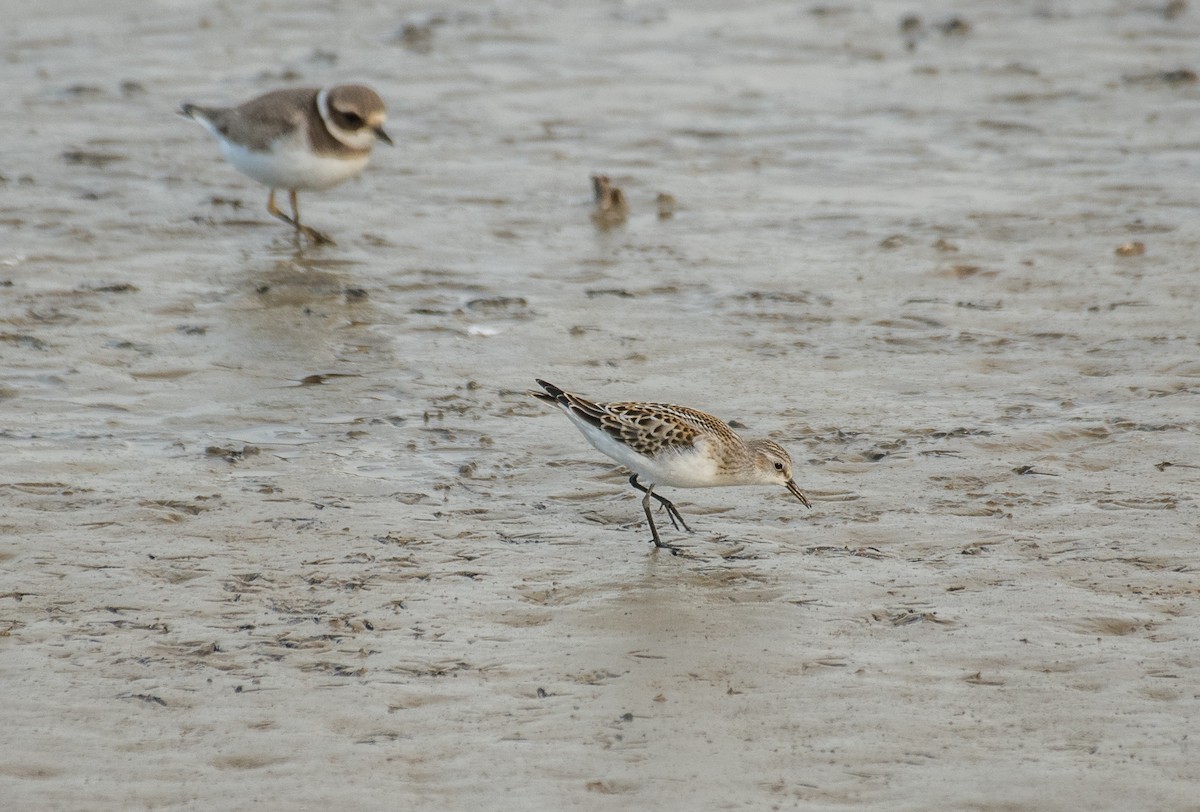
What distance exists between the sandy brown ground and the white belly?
45cm

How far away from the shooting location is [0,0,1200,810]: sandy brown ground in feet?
18.8

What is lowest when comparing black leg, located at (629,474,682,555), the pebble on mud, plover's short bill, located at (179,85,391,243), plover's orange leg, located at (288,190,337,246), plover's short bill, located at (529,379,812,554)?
black leg, located at (629,474,682,555)

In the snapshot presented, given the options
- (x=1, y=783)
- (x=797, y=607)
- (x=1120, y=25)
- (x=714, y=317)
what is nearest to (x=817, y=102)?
(x=1120, y=25)

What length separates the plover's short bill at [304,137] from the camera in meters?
11.5

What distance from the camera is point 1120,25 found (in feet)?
56.5

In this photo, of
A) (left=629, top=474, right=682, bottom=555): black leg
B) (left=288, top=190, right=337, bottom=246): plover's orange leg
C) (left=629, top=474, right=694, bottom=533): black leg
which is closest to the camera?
(left=629, top=474, right=682, bottom=555): black leg

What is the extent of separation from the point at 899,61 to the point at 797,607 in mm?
10660

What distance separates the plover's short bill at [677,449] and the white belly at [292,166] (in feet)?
15.3

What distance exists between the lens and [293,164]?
37.7 feet

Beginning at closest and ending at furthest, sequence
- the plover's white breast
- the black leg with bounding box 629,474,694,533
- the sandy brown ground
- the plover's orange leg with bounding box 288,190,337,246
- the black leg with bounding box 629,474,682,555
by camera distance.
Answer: the sandy brown ground < the black leg with bounding box 629,474,682,555 < the black leg with bounding box 629,474,694,533 < the plover's white breast < the plover's orange leg with bounding box 288,190,337,246

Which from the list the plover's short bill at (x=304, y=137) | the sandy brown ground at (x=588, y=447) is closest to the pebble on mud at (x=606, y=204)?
the sandy brown ground at (x=588, y=447)

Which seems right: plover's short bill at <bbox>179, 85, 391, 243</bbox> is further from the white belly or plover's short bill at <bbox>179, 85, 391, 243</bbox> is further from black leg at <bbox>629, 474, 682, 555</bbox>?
black leg at <bbox>629, 474, 682, 555</bbox>

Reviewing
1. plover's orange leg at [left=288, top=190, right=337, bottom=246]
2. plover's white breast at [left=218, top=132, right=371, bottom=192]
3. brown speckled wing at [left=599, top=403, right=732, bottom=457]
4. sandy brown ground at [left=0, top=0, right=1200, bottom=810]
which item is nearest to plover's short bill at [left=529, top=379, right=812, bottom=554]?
brown speckled wing at [left=599, top=403, right=732, bottom=457]

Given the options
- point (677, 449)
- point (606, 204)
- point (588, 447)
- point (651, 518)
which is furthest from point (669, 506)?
point (606, 204)
